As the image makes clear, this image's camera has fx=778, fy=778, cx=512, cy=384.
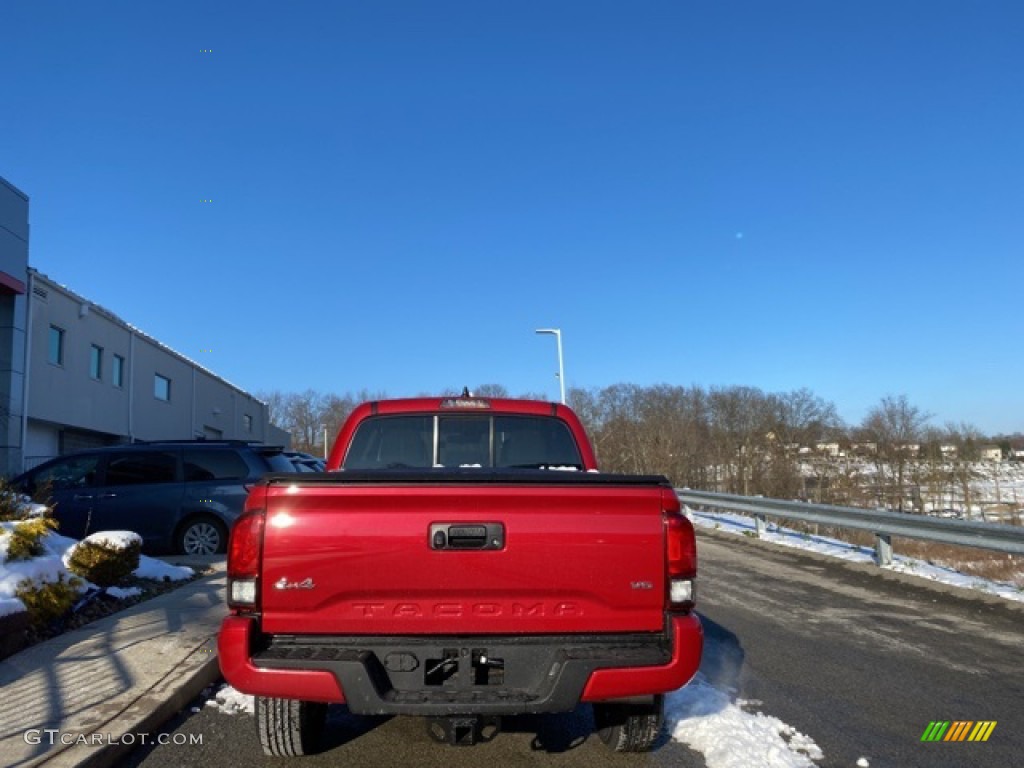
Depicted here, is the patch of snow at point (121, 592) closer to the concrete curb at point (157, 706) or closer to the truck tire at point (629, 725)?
the concrete curb at point (157, 706)

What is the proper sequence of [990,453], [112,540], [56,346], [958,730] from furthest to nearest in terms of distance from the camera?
1. [990,453]
2. [56,346]
3. [112,540]
4. [958,730]

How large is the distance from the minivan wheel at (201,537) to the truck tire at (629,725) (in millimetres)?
8376

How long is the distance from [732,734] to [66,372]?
2341cm

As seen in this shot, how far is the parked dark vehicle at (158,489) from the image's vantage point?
10.9 m

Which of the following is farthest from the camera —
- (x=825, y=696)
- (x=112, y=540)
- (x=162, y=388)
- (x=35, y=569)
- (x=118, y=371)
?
(x=162, y=388)

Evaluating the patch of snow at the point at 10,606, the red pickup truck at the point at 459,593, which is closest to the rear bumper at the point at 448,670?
the red pickup truck at the point at 459,593

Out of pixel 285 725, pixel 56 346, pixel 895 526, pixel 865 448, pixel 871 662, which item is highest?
pixel 56 346

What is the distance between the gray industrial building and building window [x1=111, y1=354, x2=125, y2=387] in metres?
0.03

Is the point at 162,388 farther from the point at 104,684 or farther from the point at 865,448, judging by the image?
the point at 865,448

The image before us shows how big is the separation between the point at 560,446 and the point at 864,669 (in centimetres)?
288

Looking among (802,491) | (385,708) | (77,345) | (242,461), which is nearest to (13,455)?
(77,345)

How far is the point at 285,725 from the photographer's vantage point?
3.74 metres

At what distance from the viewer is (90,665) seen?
17.3 ft

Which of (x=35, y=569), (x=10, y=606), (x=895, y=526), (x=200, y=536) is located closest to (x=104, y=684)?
(x=10, y=606)
